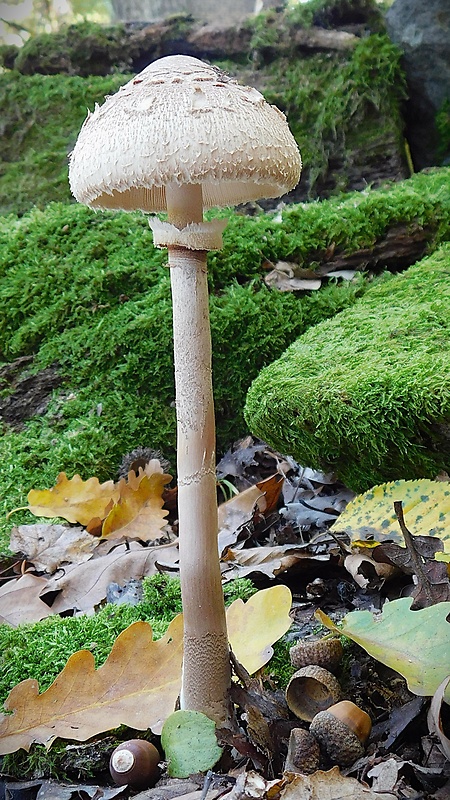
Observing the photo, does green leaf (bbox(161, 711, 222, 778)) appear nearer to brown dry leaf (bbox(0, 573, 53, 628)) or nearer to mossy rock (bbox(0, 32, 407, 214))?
brown dry leaf (bbox(0, 573, 53, 628))

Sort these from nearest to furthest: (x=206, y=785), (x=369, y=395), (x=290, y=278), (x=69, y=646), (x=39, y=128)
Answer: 1. (x=206, y=785)
2. (x=69, y=646)
3. (x=369, y=395)
4. (x=290, y=278)
5. (x=39, y=128)

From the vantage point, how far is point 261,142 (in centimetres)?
143

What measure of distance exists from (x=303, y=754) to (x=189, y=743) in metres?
0.26

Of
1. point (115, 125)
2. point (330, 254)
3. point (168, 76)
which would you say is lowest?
point (330, 254)

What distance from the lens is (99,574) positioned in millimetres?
2439

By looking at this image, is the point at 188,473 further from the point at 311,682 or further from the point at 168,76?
the point at 168,76

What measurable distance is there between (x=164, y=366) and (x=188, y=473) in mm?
2046

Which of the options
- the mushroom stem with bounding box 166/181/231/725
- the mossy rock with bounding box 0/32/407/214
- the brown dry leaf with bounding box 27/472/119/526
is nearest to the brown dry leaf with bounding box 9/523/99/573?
the brown dry leaf with bounding box 27/472/119/526

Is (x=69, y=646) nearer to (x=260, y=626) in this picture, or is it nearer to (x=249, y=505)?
(x=260, y=626)

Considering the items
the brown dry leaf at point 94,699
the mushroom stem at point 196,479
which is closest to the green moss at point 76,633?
the brown dry leaf at point 94,699

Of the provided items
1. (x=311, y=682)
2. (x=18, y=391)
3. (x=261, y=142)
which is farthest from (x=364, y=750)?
(x=18, y=391)

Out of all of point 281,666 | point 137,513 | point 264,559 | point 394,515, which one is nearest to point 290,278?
point 137,513

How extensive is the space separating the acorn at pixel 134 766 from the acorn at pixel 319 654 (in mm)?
429

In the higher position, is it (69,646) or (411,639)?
(411,639)
